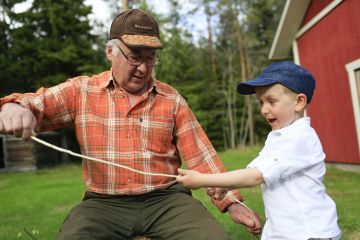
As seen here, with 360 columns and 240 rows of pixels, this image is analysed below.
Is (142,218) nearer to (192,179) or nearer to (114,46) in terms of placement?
(192,179)

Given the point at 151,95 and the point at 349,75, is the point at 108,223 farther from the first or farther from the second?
the point at 349,75

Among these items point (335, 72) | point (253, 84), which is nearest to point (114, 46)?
point (253, 84)

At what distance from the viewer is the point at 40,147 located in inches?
1054

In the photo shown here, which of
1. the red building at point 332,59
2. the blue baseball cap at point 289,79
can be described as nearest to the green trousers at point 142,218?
the blue baseball cap at point 289,79

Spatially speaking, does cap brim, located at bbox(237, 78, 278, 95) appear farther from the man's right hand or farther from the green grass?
the green grass

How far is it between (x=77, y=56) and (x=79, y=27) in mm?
2170

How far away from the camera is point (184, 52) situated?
1427 inches

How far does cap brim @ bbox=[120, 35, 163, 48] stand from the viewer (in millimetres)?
2969

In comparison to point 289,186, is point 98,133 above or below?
above

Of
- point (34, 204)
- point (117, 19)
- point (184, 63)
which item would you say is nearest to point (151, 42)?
point (117, 19)

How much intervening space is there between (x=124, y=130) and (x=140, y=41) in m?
0.61

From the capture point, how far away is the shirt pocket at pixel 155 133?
9.85 ft

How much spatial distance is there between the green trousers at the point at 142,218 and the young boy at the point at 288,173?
409 millimetres

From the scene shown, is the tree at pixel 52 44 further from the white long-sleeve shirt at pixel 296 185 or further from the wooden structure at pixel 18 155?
the white long-sleeve shirt at pixel 296 185
